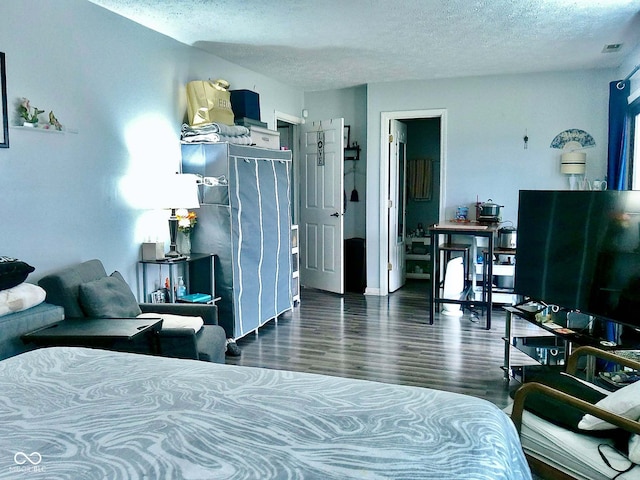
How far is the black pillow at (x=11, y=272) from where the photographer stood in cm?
267

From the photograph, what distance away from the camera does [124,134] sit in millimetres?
3910

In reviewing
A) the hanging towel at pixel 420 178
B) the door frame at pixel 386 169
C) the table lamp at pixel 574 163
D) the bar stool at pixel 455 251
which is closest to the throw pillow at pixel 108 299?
the bar stool at pixel 455 251

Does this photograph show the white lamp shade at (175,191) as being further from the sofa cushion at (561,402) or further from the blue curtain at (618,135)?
the blue curtain at (618,135)

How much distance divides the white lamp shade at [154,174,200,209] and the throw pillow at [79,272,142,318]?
30.5 inches

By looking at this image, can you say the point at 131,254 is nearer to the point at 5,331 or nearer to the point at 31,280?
the point at 31,280

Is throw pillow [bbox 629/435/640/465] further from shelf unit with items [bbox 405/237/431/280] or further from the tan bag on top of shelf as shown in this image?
shelf unit with items [bbox 405/237/431/280]

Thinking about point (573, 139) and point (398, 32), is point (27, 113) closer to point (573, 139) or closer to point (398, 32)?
point (398, 32)

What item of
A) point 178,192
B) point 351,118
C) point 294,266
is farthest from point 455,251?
point 178,192

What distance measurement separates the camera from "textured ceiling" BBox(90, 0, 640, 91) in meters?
3.65

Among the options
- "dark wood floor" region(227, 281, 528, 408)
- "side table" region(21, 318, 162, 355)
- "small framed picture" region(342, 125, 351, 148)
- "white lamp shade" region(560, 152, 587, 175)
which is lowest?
"dark wood floor" region(227, 281, 528, 408)

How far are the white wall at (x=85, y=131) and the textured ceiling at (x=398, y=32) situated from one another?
0.84ft

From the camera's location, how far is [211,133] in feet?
14.5

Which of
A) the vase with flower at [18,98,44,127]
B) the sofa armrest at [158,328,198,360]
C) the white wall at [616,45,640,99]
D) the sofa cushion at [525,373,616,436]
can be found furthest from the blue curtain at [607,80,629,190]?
the vase with flower at [18,98,44,127]

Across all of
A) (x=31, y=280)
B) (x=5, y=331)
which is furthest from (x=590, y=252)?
(x=31, y=280)
